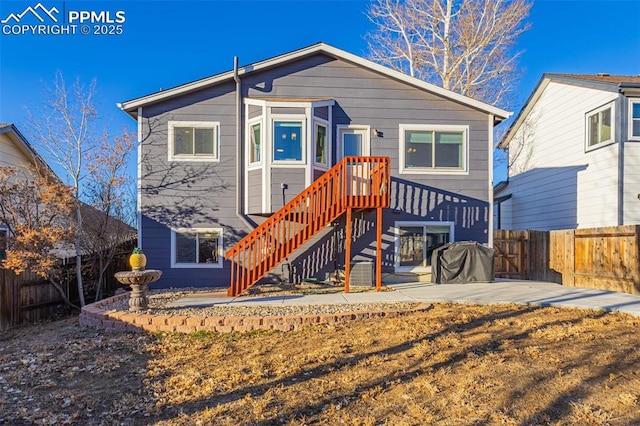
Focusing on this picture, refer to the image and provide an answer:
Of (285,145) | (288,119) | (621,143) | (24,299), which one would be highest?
(288,119)

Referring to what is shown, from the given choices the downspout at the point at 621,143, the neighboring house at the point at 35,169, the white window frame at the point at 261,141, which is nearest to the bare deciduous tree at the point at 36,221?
the neighboring house at the point at 35,169

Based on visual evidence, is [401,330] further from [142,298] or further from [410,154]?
[410,154]

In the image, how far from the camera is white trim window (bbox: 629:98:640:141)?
10219 mm

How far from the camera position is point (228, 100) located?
9859 mm

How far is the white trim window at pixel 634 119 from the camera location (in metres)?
10.2

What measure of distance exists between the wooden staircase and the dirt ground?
2.76m

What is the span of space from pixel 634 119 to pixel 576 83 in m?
2.28

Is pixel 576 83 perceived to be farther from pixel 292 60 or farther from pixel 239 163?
pixel 239 163

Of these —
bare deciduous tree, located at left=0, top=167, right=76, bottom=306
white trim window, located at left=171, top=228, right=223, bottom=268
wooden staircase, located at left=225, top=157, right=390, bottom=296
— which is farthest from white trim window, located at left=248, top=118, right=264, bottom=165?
bare deciduous tree, located at left=0, top=167, right=76, bottom=306

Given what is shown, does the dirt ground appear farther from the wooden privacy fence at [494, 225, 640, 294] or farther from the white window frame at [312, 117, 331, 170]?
the white window frame at [312, 117, 331, 170]

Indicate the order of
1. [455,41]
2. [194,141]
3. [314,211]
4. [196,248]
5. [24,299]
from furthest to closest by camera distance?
1. [455,41]
2. [194,141]
3. [196,248]
4. [314,211]
5. [24,299]

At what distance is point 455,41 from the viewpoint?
1638cm

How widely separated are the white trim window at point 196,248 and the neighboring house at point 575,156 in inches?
425

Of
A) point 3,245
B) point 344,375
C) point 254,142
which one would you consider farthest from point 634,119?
point 3,245
